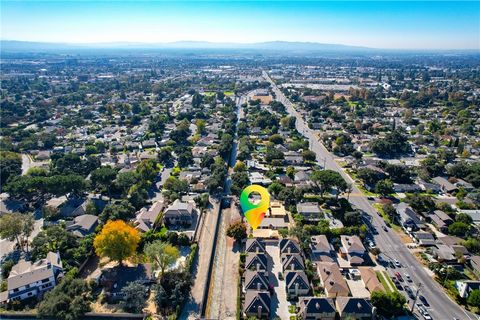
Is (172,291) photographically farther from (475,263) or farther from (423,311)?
(475,263)

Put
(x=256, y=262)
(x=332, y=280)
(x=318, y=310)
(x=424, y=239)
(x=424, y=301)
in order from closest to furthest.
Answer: (x=318, y=310), (x=424, y=301), (x=332, y=280), (x=256, y=262), (x=424, y=239)

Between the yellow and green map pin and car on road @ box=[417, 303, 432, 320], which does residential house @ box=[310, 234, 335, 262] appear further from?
car on road @ box=[417, 303, 432, 320]

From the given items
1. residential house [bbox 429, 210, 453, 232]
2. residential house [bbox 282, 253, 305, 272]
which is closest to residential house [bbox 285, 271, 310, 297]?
residential house [bbox 282, 253, 305, 272]

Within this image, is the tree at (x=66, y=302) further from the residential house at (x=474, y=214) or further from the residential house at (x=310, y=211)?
the residential house at (x=474, y=214)

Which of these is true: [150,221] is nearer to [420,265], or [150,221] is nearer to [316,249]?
[316,249]

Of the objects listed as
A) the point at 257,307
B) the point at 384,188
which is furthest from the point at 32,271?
the point at 384,188
